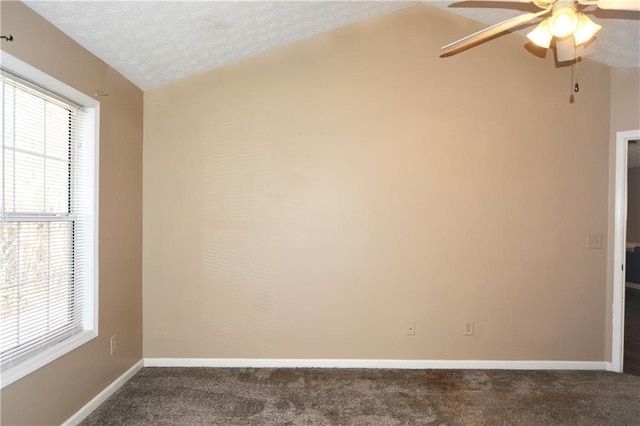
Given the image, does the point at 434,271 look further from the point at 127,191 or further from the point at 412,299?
the point at 127,191

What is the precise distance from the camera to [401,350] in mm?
3164

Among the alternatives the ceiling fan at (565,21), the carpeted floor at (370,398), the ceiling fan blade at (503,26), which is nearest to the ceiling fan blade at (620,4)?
the ceiling fan at (565,21)

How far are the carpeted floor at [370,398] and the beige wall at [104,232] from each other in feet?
0.96

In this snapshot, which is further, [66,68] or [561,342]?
[561,342]

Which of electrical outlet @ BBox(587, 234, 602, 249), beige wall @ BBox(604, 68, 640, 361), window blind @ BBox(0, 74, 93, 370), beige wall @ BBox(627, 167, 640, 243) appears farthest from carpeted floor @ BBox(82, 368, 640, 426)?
beige wall @ BBox(627, 167, 640, 243)

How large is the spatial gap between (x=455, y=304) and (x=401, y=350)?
622mm

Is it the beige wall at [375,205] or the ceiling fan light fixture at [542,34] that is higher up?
the ceiling fan light fixture at [542,34]

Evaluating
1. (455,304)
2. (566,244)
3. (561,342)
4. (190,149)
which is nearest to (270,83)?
(190,149)

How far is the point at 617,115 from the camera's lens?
3.12 m

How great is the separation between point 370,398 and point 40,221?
2.46 meters

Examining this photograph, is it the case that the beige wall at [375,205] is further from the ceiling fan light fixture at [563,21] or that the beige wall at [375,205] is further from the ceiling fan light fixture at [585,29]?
the ceiling fan light fixture at [563,21]

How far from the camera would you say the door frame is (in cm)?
307

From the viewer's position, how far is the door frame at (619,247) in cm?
307

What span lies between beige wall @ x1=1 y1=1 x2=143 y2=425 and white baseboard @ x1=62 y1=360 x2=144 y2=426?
4 cm
